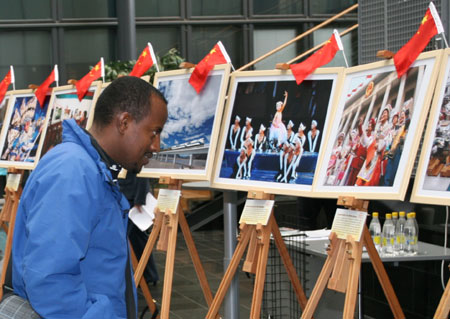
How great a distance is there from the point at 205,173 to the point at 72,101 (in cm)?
216

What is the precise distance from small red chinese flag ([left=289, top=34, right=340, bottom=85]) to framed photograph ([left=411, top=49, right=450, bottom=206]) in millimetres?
801

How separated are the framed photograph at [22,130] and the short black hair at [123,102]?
451 cm

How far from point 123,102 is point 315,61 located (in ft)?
7.02

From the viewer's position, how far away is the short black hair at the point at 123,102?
2299 millimetres

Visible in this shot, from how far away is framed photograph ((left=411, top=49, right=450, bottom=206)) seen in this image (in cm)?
354

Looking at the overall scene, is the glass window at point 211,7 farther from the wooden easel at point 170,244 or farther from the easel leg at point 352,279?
the easel leg at point 352,279

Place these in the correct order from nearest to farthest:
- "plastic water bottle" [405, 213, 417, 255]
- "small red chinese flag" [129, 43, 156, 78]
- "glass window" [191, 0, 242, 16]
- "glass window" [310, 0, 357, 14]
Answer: "plastic water bottle" [405, 213, 417, 255]
"small red chinese flag" [129, 43, 156, 78]
"glass window" [191, 0, 242, 16]
"glass window" [310, 0, 357, 14]

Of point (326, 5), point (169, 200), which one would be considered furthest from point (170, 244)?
point (326, 5)

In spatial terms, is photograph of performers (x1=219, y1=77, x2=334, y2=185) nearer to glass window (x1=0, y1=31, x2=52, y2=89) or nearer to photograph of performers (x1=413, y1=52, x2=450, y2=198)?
photograph of performers (x1=413, y1=52, x2=450, y2=198)

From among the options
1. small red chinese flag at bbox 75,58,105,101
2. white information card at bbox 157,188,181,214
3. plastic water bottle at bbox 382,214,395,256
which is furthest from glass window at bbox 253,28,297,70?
plastic water bottle at bbox 382,214,395,256

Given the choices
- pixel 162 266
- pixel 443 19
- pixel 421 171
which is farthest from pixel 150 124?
pixel 162 266

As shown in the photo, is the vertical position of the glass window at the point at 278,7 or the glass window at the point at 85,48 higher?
the glass window at the point at 278,7

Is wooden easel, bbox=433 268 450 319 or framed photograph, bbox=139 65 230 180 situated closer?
wooden easel, bbox=433 268 450 319

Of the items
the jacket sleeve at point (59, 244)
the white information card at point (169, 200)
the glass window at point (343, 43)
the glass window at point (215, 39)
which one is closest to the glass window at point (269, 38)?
the glass window at point (215, 39)
